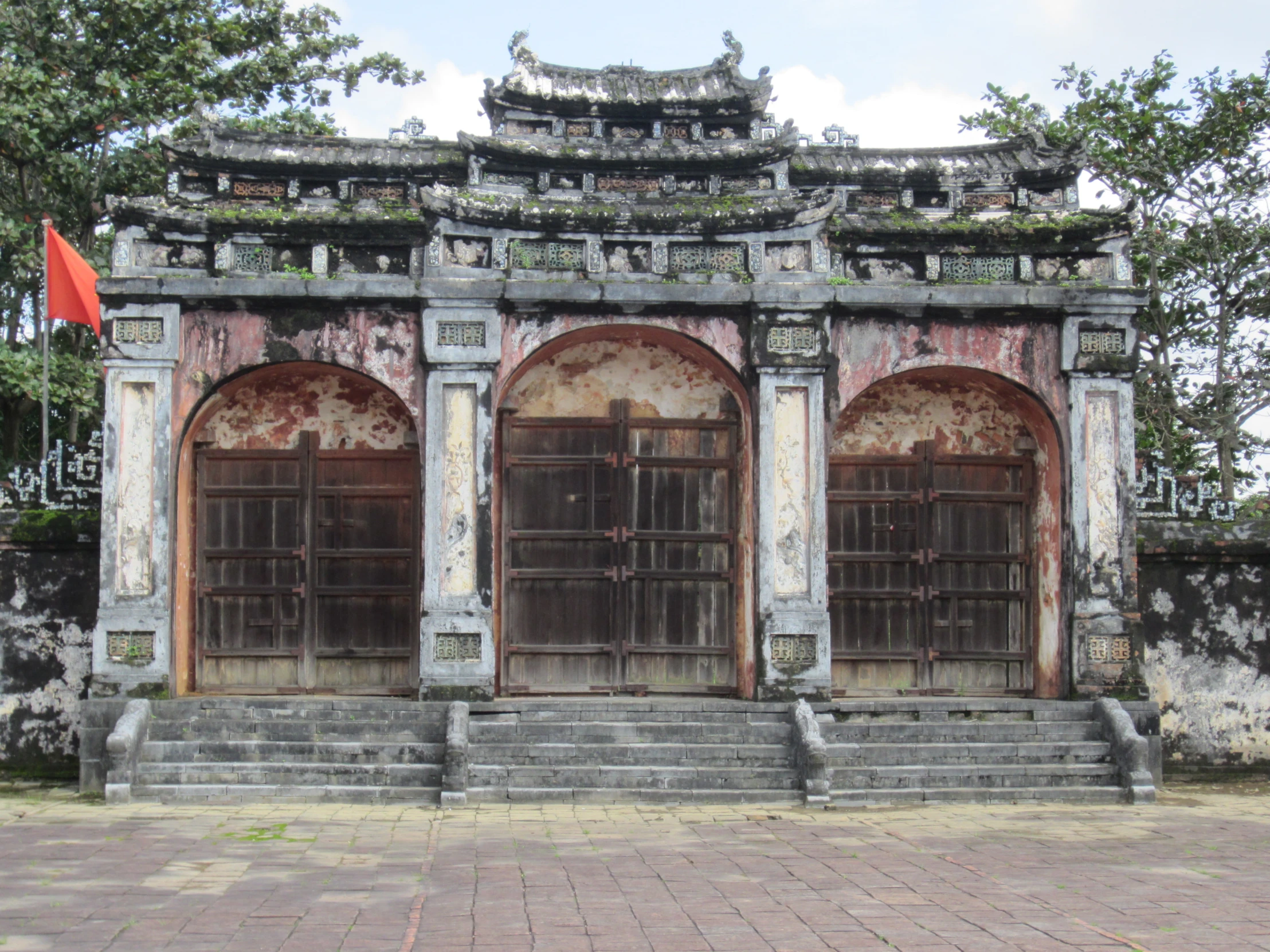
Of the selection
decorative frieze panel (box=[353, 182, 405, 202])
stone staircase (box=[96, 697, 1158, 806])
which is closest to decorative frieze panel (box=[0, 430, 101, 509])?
stone staircase (box=[96, 697, 1158, 806])

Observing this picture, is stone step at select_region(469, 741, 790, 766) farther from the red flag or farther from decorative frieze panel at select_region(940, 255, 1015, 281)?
the red flag

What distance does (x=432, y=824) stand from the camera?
902 cm

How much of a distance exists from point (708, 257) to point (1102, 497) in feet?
14.0

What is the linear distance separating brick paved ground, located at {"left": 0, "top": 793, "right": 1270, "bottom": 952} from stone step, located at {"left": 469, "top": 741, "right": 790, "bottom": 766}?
0.63m

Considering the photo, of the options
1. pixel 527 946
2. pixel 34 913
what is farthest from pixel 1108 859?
pixel 34 913

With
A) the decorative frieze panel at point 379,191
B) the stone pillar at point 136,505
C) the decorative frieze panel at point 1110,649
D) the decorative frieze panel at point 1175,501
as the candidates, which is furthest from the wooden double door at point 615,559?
the decorative frieze panel at point 1175,501

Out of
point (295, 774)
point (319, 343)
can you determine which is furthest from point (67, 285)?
point (295, 774)

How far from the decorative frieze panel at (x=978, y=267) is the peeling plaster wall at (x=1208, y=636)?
2.75m

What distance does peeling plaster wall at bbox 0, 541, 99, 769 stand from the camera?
11328 mm

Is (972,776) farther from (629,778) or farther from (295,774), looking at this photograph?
(295,774)

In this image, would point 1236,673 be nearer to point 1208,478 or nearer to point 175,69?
point 1208,478

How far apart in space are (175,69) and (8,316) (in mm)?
4580

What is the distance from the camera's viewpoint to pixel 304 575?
39.1 feet

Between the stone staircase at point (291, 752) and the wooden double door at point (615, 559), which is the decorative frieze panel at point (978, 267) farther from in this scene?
the stone staircase at point (291, 752)
